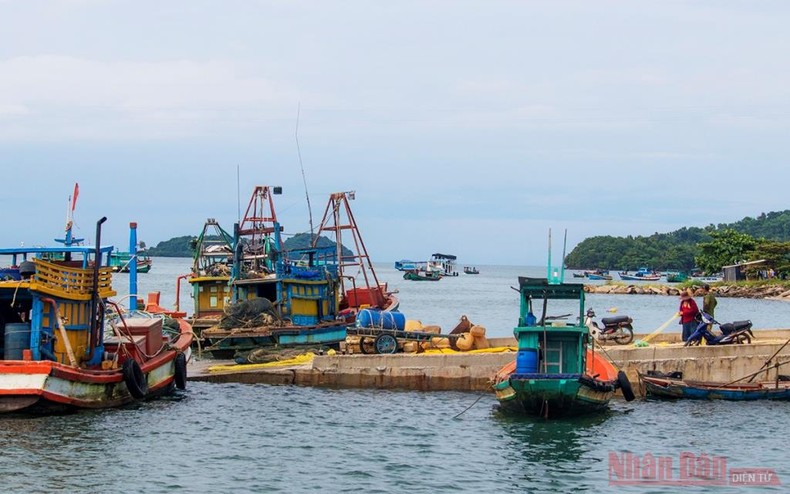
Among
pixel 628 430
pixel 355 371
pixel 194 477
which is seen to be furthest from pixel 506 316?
pixel 194 477

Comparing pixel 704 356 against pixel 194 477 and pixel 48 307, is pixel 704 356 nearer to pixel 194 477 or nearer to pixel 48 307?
pixel 194 477

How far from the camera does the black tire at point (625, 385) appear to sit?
22953mm

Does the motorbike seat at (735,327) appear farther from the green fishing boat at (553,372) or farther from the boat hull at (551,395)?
the boat hull at (551,395)

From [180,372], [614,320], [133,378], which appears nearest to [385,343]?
[180,372]

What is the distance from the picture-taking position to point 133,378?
22.9 m

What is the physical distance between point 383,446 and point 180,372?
308 inches

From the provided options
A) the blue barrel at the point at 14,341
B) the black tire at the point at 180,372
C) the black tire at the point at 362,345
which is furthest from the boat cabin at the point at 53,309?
the black tire at the point at 362,345

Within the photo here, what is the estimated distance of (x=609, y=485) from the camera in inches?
675

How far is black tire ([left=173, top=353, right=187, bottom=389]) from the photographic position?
84.5 ft

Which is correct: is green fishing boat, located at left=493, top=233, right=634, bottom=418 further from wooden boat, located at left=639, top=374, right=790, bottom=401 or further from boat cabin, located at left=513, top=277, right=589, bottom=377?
wooden boat, located at left=639, top=374, right=790, bottom=401

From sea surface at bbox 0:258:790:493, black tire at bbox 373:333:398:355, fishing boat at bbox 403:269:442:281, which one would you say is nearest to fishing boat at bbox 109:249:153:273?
sea surface at bbox 0:258:790:493

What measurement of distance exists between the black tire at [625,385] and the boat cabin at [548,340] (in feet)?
3.85

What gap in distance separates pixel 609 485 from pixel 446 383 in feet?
29.8

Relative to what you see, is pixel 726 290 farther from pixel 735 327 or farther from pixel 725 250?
pixel 735 327
